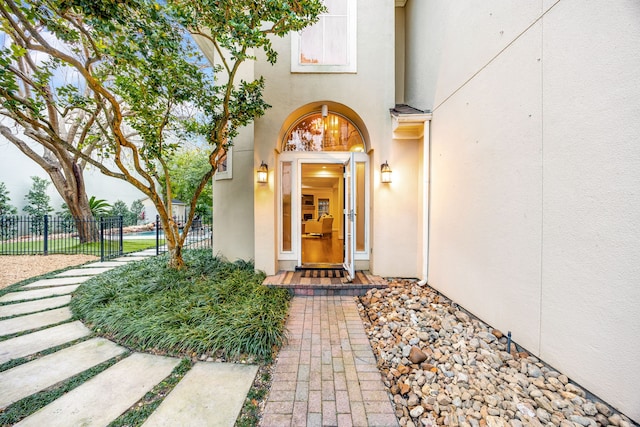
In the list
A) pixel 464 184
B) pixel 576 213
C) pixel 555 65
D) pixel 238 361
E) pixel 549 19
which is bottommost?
pixel 238 361

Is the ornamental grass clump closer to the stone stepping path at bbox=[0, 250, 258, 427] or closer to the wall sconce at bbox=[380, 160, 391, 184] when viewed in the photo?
the stone stepping path at bbox=[0, 250, 258, 427]

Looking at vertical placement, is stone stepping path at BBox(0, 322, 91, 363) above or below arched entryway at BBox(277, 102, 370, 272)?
below

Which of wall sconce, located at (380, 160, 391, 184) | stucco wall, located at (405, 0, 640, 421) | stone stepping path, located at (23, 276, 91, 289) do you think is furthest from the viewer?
stone stepping path, located at (23, 276, 91, 289)

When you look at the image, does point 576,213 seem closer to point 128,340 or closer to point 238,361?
point 238,361

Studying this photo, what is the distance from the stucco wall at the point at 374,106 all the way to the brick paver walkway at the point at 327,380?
2.04 m

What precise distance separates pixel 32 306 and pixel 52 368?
8.74 feet

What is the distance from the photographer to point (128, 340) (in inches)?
121

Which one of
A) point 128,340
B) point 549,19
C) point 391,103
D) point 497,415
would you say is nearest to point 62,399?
point 128,340

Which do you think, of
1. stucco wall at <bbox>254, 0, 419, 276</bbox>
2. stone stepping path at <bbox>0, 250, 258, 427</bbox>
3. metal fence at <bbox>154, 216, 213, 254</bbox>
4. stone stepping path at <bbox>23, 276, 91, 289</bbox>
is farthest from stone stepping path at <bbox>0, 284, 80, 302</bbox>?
stucco wall at <bbox>254, 0, 419, 276</bbox>

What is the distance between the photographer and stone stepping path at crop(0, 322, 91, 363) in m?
2.86

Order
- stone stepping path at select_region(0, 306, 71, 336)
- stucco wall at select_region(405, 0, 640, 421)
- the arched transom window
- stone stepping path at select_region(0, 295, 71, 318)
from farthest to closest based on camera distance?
the arched transom window < stone stepping path at select_region(0, 295, 71, 318) < stone stepping path at select_region(0, 306, 71, 336) < stucco wall at select_region(405, 0, 640, 421)

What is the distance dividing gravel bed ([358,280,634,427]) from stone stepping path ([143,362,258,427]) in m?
1.46

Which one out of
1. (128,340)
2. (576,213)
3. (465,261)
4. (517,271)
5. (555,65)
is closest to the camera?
(576,213)

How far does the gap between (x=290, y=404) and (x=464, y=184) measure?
3.73 m
